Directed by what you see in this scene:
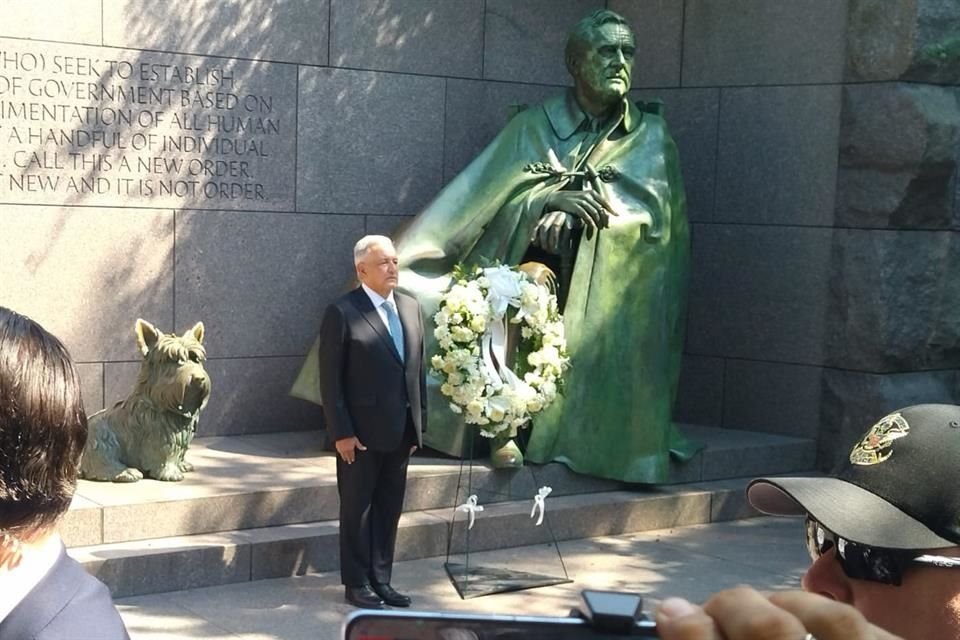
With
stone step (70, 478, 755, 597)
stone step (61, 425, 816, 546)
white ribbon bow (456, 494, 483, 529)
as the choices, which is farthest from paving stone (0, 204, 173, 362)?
white ribbon bow (456, 494, 483, 529)

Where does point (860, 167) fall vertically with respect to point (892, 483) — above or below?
above

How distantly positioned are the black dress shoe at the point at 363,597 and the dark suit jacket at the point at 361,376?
0.71 m

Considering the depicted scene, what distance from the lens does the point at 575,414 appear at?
30.2ft

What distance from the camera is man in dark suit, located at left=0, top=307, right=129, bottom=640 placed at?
6.59 feet

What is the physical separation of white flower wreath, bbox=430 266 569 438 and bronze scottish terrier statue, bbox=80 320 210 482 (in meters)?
1.32

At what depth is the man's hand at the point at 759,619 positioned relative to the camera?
46.6 inches

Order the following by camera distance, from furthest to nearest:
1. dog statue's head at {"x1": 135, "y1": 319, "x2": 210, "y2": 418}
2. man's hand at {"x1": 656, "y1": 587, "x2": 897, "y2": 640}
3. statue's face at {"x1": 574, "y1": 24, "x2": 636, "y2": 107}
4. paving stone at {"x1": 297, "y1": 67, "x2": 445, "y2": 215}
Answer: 1. paving stone at {"x1": 297, "y1": 67, "x2": 445, "y2": 215}
2. statue's face at {"x1": 574, "y1": 24, "x2": 636, "y2": 107}
3. dog statue's head at {"x1": 135, "y1": 319, "x2": 210, "y2": 418}
4. man's hand at {"x1": 656, "y1": 587, "x2": 897, "y2": 640}

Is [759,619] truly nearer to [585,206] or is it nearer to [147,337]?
[147,337]

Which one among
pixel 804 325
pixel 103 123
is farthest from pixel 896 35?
pixel 103 123

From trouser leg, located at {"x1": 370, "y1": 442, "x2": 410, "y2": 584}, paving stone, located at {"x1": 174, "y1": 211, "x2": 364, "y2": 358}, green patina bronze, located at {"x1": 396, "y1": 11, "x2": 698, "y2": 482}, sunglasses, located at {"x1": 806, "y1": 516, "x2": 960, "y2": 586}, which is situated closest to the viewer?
sunglasses, located at {"x1": 806, "y1": 516, "x2": 960, "y2": 586}

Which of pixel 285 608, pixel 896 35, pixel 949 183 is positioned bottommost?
pixel 285 608

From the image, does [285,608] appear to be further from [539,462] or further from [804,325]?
[804,325]

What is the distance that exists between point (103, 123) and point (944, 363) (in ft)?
20.1

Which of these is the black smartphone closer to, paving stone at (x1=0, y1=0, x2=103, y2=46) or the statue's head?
paving stone at (x1=0, y1=0, x2=103, y2=46)
